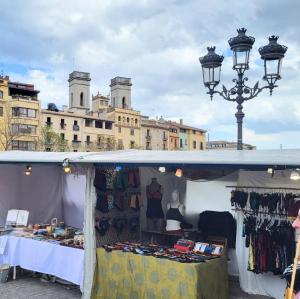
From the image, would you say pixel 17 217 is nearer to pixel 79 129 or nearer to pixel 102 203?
pixel 102 203

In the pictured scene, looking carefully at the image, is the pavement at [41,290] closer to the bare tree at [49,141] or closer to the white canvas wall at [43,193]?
the white canvas wall at [43,193]

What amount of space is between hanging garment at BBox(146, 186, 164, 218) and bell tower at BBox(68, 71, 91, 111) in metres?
67.2

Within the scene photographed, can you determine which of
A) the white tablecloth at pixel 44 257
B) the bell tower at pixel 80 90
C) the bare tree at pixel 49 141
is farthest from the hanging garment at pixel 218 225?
the bell tower at pixel 80 90

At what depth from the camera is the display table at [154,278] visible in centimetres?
573

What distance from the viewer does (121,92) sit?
81562 millimetres

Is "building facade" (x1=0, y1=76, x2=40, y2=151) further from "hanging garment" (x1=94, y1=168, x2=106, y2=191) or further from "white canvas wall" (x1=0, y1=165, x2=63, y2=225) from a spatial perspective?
"hanging garment" (x1=94, y1=168, x2=106, y2=191)

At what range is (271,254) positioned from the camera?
6.38 meters

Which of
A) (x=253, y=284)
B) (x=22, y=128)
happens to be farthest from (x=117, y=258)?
(x=22, y=128)

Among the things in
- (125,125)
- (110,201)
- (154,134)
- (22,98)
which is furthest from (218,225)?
(154,134)

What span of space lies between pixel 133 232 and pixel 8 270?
8.12ft

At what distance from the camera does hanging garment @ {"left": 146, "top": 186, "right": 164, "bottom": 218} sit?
28.7 ft

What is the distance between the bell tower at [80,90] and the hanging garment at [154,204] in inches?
2644

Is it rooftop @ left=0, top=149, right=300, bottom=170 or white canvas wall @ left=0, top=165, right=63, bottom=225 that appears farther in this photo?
white canvas wall @ left=0, top=165, right=63, bottom=225

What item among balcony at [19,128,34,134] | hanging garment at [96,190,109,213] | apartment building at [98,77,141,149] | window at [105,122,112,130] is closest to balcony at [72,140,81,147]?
window at [105,122,112,130]
